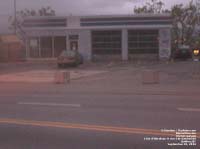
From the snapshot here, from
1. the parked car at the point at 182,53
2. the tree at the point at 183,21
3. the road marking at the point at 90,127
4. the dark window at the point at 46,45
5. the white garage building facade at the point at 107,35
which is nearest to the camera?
the road marking at the point at 90,127

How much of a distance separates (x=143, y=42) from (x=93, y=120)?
33.6m

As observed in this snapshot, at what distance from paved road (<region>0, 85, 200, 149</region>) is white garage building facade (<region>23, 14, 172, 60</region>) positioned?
28.5 metres

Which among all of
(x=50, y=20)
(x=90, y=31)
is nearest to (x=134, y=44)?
(x=90, y=31)

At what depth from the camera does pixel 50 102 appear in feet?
46.1

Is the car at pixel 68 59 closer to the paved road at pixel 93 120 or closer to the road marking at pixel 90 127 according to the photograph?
the paved road at pixel 93 120

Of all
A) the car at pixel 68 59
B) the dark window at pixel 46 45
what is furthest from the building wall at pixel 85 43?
the car at pixel 68 59

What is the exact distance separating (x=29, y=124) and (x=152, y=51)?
113 feet

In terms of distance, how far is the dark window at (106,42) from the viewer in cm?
4366

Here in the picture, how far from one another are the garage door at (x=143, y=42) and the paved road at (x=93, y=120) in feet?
93.2

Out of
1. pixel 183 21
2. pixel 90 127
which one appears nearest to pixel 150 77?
pixel 90 127

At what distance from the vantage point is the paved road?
26.0ft

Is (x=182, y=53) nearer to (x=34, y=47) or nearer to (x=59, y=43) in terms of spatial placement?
(x=59, y=43)

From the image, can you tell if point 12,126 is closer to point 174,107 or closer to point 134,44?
point 174,107

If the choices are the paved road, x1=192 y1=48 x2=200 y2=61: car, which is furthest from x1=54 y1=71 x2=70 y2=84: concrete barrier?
x1=192 y1=48 x2=200 y2=61: car
